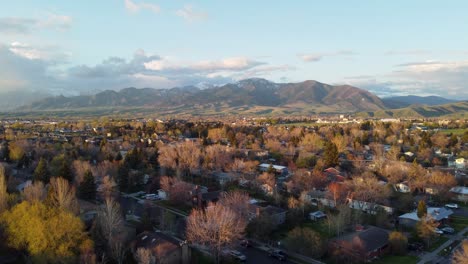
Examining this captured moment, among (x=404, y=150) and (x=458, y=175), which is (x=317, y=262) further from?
(x=404, y=150)

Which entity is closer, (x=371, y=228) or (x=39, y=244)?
(x=39, y=244)

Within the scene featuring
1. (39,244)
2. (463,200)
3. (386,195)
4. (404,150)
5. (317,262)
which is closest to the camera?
→ (39,244)

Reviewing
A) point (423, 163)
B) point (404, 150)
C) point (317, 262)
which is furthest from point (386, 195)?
point (404, 150)

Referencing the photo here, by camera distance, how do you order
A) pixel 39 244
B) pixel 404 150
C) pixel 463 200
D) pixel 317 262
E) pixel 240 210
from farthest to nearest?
pixel 404 150 → pixel 463 200 → pixel 240 210 → pixel 317 262 → pixel 39 244

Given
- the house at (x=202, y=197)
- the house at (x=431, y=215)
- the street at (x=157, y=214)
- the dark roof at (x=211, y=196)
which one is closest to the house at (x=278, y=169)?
the dark roof at (x=211, y=196)

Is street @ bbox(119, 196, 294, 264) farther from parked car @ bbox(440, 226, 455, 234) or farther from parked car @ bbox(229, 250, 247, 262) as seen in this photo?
parked car @ bbox(440, 226, 455, 234)

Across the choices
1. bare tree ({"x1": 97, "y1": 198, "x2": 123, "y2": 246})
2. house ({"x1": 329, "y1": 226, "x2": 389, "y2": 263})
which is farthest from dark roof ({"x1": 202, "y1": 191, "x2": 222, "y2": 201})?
house ({"x1": 329, "y1": 226, "x2": 389, "y2": 263})

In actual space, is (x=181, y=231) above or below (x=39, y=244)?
below
